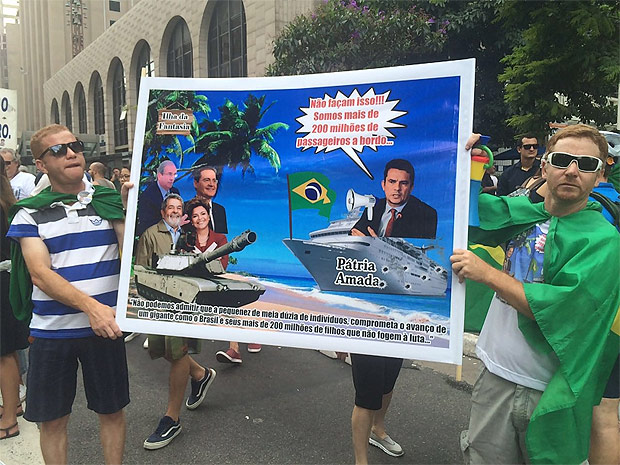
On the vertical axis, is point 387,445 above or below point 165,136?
below

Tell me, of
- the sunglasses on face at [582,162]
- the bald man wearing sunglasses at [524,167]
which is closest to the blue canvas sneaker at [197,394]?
the sunglasses on face at [582,162]

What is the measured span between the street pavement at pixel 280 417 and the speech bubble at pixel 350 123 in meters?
2.06

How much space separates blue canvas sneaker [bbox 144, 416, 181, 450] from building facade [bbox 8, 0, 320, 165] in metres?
2.65

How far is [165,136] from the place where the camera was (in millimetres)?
2377

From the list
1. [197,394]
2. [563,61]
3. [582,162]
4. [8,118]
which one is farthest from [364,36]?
[582,162]

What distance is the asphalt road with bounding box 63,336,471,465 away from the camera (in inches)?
121

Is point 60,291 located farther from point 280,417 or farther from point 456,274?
point 280,417

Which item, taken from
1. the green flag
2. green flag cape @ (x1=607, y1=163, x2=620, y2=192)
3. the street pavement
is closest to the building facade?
the street pavement

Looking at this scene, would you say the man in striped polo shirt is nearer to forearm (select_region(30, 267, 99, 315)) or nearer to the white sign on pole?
forearm (select_region(30, 267, 99, 315))

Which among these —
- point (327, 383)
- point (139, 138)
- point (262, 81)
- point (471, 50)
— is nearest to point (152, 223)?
point (139, 138)

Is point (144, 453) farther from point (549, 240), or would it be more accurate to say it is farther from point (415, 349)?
point (549, 240)

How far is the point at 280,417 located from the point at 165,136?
2.32 m

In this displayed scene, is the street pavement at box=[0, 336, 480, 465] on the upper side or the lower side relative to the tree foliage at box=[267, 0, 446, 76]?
Result: lower

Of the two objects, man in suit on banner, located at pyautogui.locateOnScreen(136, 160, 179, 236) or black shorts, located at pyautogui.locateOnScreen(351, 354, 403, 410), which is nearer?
man in suit on banner, located at pyautogui.locateOnScreen(136, 160, 179, 236)
